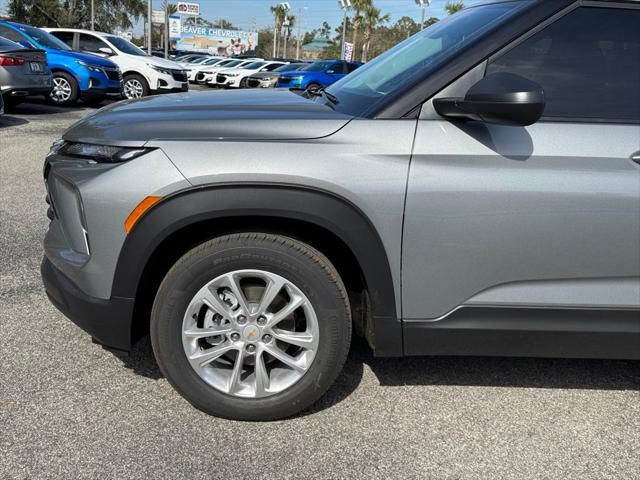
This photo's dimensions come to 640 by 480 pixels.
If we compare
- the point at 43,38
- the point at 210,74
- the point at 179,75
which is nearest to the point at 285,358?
the point at 43,38

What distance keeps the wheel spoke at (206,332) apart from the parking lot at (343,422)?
389mm

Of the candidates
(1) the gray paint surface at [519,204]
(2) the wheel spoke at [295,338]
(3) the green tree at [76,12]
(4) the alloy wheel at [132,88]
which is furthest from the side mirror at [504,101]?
→ (3) the green tree at [76,12]

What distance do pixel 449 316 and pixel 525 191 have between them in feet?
1.86

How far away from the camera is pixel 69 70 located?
41.9 feet

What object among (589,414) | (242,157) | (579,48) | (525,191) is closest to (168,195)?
(242,157)

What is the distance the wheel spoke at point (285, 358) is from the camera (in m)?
2.50

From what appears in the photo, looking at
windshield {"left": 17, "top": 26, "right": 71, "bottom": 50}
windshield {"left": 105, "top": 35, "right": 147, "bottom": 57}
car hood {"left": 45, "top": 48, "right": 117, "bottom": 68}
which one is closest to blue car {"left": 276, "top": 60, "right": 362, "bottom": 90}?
windshield {"left": 105, "top": 35, "right": 147, "bottom": 57}

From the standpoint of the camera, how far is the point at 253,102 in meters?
2.82

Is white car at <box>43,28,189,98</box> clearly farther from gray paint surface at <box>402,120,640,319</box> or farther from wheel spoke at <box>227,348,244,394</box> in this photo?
gray paint surface at <box>402,120,640,319</box>

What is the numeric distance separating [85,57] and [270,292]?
12269 millimetres

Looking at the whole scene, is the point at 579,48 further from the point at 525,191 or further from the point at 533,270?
the point at 533,270

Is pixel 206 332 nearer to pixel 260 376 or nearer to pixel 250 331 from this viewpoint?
pixel 250 331

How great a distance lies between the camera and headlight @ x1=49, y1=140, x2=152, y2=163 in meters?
2.37

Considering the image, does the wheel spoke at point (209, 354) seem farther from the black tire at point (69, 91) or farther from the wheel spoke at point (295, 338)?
the black tire at point (69, 91)
